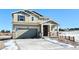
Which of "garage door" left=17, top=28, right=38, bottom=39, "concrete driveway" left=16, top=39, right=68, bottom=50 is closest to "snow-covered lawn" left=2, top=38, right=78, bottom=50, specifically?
"concrete driveway" left=16, top=39, right=68, bottom=50

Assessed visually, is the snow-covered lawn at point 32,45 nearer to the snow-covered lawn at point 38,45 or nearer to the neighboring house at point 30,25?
the snow-covered lawn at point 38,45

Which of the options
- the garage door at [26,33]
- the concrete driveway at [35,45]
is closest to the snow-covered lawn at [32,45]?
the concrete driveway at [35,45]

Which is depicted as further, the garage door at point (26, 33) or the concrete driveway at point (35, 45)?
the garage door at point (26, 33)

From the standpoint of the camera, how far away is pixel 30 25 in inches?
638

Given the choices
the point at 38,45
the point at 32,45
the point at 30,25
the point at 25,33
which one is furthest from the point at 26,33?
the point at 38,45

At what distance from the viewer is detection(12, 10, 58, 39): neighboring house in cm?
1434

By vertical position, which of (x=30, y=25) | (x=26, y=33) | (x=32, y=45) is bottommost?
(x=32, y=45)

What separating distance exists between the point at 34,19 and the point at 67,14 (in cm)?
842

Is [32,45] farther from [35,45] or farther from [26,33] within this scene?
[26,33]

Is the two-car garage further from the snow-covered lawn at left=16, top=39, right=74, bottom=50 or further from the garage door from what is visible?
the snow-covered lawn at left=16, top=39, right=74, bottom=50

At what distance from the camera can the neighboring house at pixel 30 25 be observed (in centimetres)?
1434

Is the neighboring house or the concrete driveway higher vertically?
the neighboring house

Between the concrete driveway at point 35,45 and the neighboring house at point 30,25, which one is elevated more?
the neighboring house at point 30,25
